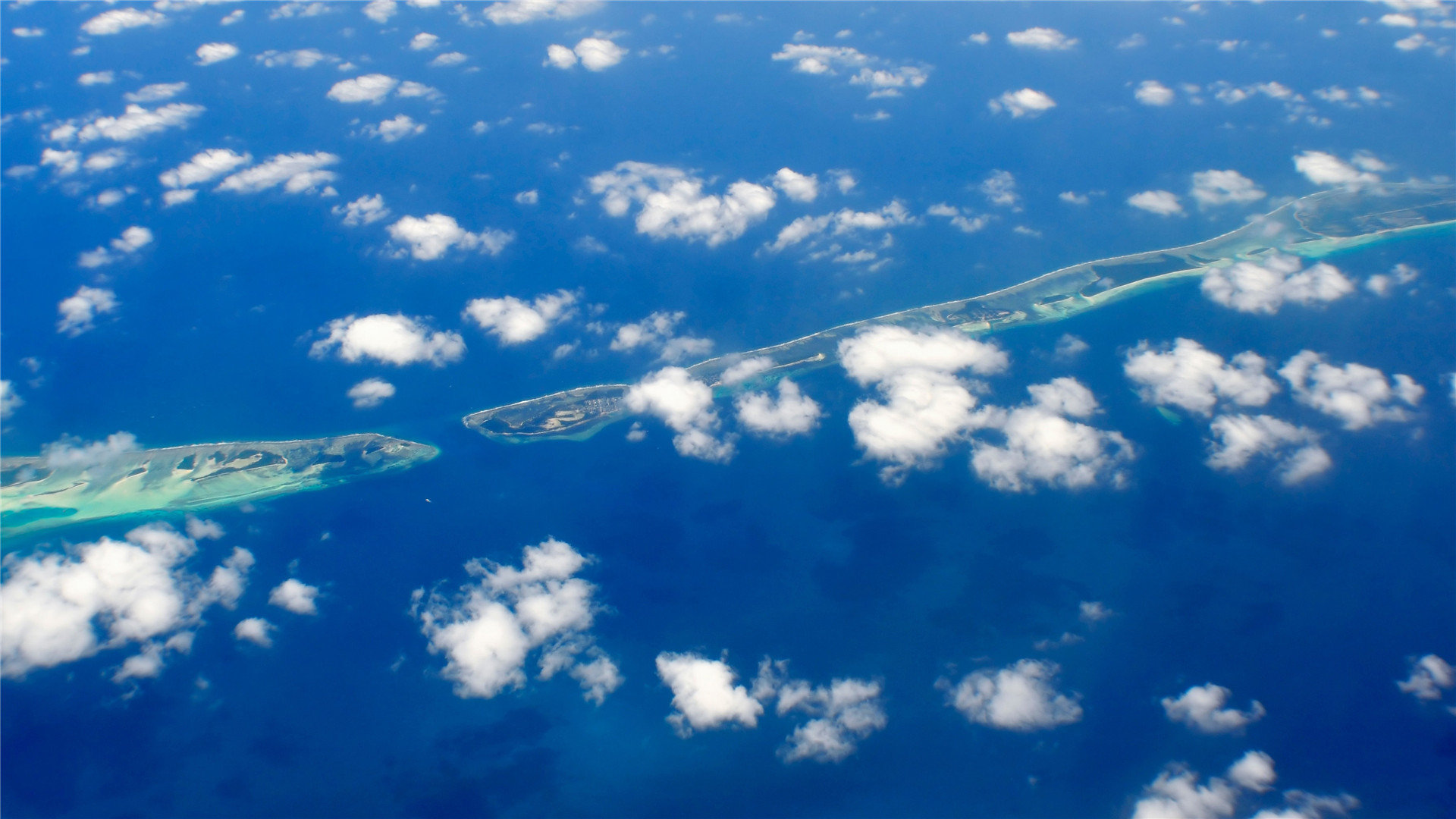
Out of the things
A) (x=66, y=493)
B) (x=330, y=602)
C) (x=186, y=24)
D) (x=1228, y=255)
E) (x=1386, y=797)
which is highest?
(x=186, y=24)

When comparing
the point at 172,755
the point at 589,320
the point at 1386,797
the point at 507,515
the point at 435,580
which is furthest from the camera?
the point at 589,320

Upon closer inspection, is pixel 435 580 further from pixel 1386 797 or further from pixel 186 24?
pixel 186 24

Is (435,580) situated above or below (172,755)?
above

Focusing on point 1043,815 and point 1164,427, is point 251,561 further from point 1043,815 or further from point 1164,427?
point 1164,427

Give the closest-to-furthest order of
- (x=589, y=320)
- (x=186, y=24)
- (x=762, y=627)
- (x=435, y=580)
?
(x=762, y=627), (x=435, y=580), (x=589, y=320), (x=186, y=24)

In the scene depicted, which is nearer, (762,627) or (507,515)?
(762,627)

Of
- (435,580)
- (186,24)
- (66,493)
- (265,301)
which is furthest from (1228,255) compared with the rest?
(186,24)

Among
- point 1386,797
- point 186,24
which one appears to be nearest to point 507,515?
point 1386,797
